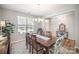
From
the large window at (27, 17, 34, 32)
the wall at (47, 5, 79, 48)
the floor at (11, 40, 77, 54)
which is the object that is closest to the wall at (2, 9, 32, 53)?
the floor at (11, 40, 77, 54)

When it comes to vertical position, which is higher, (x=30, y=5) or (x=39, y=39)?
(x=30, y=5)

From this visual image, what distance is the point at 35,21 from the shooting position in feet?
6.18

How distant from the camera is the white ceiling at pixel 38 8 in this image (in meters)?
1.84

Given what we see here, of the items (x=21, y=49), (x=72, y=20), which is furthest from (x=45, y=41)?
(x=72, y=20)

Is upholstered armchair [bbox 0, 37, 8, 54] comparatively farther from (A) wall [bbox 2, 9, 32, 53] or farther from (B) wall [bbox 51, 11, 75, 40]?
(B) wall [bbox 51, 11, 75, 40]

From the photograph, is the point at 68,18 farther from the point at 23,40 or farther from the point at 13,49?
the point at 13,49

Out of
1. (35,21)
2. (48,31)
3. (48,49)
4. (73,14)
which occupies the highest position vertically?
(73,14)

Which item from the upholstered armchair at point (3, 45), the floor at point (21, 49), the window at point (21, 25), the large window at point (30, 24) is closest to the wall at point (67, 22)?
the floor at point (21, 49)

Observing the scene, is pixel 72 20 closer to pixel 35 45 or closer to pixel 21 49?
pixel 35 45

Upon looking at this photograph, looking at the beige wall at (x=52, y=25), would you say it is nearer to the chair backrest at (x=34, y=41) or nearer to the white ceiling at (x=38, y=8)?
the white ceiling at (x=38, y=8)

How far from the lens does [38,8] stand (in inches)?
73.4

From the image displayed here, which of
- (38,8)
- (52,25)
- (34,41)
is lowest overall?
(34,41)
